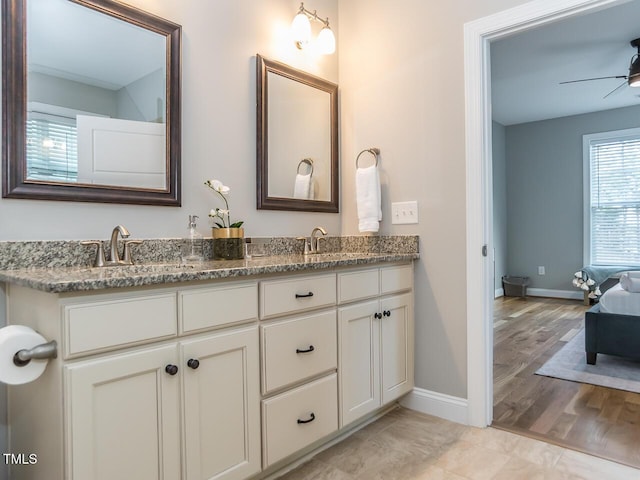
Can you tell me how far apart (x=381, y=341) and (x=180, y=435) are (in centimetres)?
106

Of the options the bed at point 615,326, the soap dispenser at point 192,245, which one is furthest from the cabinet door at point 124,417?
the bed at point 615,326

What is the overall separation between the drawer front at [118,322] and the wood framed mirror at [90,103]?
62 centimetres

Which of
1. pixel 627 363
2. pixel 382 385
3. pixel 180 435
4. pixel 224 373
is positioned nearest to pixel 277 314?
pixel 224 373

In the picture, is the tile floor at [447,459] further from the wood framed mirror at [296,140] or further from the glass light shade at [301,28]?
the glass light shade at [301,28]

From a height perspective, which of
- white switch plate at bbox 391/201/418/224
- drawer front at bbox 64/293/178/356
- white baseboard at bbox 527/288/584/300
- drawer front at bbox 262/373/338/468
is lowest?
white baseboard at bbox 527/288/584/300

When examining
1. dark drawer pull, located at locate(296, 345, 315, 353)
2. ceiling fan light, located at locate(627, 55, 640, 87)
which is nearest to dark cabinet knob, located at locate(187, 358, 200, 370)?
dark drawer pull, located at locate(296, 345, 315, 353)

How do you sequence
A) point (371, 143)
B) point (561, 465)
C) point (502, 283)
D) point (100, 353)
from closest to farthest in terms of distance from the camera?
point (100, 353), point (561, 465), point (371, 143), point (502, 283)

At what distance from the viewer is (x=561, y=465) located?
5.66 ft

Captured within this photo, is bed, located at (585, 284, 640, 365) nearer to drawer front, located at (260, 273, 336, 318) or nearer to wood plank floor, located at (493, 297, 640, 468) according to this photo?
wood plank floor, located at (493, 297, 640, 468)

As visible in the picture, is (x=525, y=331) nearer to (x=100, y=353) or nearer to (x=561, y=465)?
(x=561, y=465)

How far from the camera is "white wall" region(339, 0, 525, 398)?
84.0 inches

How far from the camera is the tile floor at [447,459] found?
1664mm

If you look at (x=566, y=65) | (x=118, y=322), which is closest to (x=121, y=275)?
(x=118, y=322)

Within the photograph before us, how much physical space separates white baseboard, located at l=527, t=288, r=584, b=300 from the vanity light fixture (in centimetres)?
503
